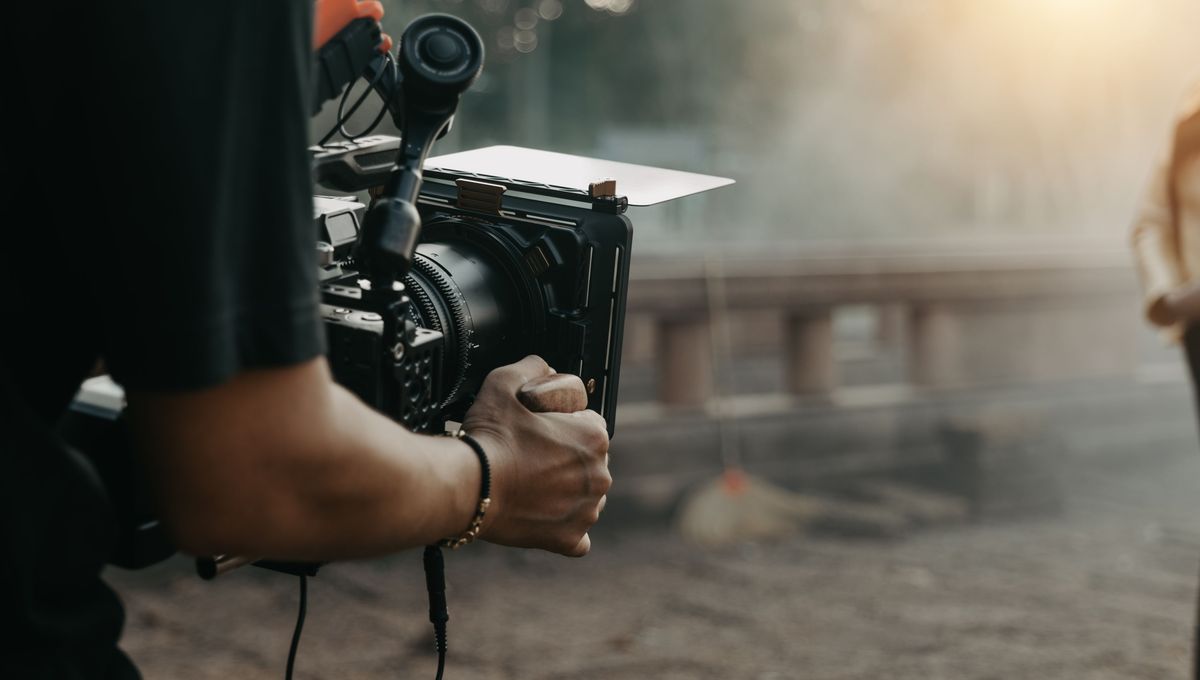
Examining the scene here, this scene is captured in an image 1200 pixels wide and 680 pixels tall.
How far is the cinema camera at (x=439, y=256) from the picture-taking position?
1.16 m

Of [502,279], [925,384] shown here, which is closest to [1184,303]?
[502,279]

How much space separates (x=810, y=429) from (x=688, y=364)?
0.82 m

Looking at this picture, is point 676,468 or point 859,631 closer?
point 859,631

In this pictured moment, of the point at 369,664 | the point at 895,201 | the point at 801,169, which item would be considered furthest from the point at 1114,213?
the point at 369,664

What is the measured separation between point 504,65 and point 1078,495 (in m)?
6.00

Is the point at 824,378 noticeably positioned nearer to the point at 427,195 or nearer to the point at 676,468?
the point at 676,468

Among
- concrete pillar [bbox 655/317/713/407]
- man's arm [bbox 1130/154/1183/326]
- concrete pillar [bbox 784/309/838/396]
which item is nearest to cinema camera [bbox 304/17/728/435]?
man's arm [bbox 1130/154/1183/326]

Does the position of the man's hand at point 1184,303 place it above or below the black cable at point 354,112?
below

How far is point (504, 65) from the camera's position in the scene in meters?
11.0

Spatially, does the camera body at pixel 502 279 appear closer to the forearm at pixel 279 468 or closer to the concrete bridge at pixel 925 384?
the forearm at pixel 279 468

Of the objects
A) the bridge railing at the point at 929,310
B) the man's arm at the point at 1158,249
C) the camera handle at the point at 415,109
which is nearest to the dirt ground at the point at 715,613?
the bridge railing at the point at 929,310

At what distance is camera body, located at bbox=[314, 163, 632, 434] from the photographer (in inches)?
54.1

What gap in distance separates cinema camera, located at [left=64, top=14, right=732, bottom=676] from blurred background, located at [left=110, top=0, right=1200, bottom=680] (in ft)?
0.54

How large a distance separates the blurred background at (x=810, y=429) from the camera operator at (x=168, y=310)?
1.91 feet
